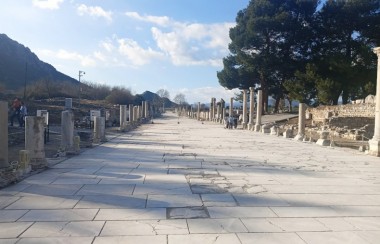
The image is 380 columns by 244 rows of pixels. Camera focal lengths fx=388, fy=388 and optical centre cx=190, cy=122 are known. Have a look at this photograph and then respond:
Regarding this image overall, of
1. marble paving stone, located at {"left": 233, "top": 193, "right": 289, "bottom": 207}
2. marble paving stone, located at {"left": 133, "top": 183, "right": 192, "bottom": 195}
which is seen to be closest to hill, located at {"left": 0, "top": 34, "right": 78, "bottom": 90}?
marble paving stone, located at {"left": 133, "top": 183, "right": 192, "bottom": 195}

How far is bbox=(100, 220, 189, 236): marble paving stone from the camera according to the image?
477 cm

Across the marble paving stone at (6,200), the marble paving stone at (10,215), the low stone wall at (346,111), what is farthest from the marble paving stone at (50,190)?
the low stone wall at (346,111)

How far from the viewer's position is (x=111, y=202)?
6.21 m

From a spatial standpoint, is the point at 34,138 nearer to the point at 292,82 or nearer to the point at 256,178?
the point at 256,178

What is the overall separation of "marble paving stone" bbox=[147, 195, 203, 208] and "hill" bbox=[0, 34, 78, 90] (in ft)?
261

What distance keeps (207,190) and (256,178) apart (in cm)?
187

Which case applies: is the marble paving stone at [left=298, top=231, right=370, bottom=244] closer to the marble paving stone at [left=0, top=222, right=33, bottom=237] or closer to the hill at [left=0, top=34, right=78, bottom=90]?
the marble paving stone at [left=0, top=222, right=33, bottom=237]

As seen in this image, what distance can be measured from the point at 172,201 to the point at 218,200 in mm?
763

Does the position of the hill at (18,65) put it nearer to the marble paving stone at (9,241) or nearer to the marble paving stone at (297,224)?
the marble paving stone at (9,241)

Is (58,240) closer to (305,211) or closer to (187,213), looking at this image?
(187,213)

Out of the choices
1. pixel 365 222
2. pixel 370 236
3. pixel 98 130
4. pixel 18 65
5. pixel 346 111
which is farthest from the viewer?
pixel 18 65

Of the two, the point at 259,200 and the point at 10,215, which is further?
the point at 259,200

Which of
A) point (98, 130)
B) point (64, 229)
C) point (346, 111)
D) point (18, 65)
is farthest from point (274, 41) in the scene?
point (18, 65)

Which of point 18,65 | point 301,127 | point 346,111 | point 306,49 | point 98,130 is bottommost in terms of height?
point 98,130
